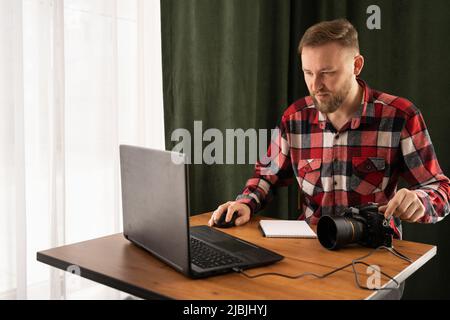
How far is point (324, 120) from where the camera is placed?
170cm

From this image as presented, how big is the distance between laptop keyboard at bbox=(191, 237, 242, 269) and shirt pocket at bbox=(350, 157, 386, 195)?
0.72 meters

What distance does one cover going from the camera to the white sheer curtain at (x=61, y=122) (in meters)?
1.57

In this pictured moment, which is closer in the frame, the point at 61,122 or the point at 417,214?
the point at 417,214

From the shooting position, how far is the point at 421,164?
154 centimetres

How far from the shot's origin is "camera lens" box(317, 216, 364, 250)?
3.78 ft

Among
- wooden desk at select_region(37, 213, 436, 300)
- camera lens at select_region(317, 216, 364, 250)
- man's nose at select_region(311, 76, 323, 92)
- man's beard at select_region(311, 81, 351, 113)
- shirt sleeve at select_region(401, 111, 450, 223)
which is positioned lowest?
wooden desk at select_region(37, 213, 436, 300)

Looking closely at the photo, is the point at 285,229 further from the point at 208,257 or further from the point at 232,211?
the point at 208,257

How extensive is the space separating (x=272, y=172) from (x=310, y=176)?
145mm

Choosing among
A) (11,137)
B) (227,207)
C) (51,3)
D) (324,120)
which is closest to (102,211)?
(11,137)

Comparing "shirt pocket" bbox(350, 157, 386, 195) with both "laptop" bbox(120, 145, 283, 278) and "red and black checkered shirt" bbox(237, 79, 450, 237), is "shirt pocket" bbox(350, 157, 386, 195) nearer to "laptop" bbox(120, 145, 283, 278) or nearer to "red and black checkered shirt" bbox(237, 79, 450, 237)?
"red and black checkered shirt" bbox(237, 79, 450, 237)

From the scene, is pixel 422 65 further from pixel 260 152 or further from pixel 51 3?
pixel 51 3

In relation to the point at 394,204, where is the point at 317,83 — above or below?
above

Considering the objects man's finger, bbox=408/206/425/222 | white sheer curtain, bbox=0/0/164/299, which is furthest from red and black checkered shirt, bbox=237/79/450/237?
white sheer curtain, bbox=0/0/164/299

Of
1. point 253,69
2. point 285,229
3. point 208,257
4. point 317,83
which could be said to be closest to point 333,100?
point 317,83
